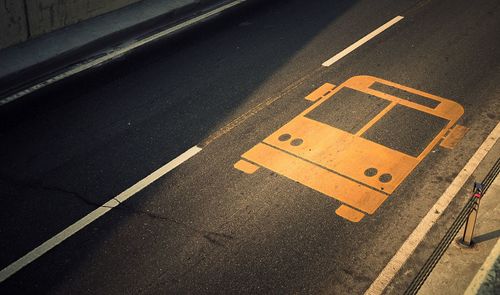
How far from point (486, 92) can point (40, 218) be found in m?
6.84

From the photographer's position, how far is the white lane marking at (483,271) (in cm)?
620

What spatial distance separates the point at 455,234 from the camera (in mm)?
6930

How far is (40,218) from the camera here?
735 cm

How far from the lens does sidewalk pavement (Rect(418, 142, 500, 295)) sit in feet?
20.5

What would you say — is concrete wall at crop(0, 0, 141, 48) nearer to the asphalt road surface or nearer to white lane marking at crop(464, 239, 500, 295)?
the asphalt road surface

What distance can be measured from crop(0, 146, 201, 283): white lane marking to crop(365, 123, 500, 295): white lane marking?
10.2 ft

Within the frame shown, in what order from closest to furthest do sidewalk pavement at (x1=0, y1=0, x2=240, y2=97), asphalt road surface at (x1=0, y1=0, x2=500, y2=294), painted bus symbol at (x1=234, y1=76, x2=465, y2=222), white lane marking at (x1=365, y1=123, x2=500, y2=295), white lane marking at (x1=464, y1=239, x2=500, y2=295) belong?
white lane marking at (x1=464, y1=239, x2=500, y2=295) < white lane marking at (x1=365, y1=123, x2=500, y2=295) < asphalt road surface at (x1=0, y1=0, x2=500, y2=294) < painted bus symbol at (x1=234, y1=76, x2=465, y2=222) < sidewalk pavement at (x1=0, y1=0, x2=240, y2=97)

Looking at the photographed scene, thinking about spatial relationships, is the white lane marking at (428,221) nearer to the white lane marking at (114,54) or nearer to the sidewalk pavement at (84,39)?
the white lane marking at (114,54)

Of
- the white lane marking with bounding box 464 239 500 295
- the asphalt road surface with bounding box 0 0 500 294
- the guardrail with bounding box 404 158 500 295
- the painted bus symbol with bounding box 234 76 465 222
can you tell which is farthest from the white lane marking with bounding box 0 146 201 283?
the white lane marking with bounding box 464 239 500 295

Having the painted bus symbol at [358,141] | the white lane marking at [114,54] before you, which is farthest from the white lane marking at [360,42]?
the white lane marking at [114,54]

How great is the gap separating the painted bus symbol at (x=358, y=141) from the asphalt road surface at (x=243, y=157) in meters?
0.03

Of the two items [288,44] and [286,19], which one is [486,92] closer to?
[288,44]

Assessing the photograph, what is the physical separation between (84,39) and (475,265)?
782 centimetres

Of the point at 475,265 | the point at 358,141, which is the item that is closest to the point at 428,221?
the point at 475,265
